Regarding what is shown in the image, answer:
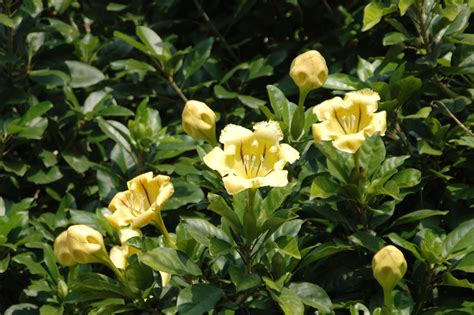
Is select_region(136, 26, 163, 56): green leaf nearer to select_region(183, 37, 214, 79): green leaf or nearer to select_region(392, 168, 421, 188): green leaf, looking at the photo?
select_region(183, 37, 214, 79): green leaf

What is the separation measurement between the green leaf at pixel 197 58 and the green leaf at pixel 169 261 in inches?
54.0

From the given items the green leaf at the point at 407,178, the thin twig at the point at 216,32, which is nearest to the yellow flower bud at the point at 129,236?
the green leaf at the point at 407,178

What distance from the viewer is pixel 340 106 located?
2.64 metres

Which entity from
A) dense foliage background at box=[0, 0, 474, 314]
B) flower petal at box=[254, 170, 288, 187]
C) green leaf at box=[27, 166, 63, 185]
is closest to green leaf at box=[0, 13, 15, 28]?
dense foliage background at box=[0, 0, 474, 314]

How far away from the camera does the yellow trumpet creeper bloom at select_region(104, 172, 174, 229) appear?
259cm

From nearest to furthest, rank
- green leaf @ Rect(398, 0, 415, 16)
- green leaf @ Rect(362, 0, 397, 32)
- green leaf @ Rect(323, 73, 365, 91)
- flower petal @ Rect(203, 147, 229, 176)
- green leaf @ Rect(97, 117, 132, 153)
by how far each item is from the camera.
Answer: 1. flower petal @ Rect(203, 147, 229, 176)
2. green leaf @ Rect(398, 0, 415, 16)
3. green leaf @ Rect(362, 0, 397, 32)
4. green leaf @ Rect(323, 73, 365, 91)
5. green leaf @ Rect(97, 117, 132, 153)

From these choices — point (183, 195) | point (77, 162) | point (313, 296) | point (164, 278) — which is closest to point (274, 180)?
point (313, 296)

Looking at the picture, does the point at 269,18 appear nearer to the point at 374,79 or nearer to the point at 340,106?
the point at 374,79

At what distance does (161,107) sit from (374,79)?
1057 millimetres

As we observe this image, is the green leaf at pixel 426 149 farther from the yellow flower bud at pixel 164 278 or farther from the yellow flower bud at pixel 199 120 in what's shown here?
the yellow flower bud at pixel 164 278

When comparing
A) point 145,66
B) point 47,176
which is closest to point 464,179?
point 145,66

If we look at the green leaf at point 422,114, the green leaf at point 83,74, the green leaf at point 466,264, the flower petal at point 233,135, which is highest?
the flower petal at point 233,135

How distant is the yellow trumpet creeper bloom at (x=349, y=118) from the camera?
2.57 meters

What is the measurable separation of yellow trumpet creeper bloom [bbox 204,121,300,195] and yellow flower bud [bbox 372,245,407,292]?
37cm
